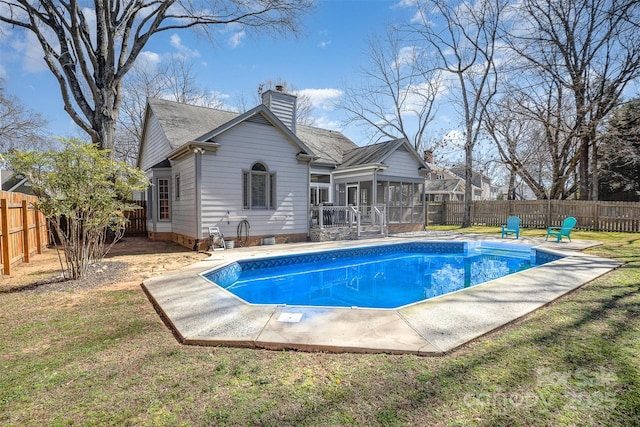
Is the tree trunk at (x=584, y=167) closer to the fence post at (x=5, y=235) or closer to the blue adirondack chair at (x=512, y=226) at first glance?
the blue adirondack chair at (x=512, y=226)

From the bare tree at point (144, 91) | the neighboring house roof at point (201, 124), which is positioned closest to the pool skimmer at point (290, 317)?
the neighboring house roof at point (201, 124)

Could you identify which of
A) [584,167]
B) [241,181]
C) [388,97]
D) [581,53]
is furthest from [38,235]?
[581,53]

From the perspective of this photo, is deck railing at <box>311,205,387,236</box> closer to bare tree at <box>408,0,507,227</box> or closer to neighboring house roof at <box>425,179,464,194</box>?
bare tree at <box>408,0,507,227</box>

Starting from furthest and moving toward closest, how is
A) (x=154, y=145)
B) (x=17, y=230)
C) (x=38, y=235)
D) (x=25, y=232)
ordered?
(x=154, y=145) < (x=38, y=235) < (x=25, y=232) < (x=17, y=230)

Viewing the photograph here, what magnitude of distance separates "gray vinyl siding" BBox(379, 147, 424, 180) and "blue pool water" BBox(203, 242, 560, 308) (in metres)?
4.85

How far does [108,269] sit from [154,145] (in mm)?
9545

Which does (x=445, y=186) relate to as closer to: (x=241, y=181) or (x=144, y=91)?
(x=241, y=181)

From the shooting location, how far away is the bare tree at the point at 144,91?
88.0 feet

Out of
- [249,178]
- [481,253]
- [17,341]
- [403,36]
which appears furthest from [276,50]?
[17,341]

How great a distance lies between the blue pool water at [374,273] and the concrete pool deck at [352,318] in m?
1.40

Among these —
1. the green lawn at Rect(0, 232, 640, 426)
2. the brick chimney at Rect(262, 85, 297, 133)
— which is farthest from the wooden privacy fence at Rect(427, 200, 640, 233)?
the green lawn at Rect(0, 232, 640, 426)

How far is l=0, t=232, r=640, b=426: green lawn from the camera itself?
2.36 metres

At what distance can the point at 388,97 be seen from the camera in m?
27.5

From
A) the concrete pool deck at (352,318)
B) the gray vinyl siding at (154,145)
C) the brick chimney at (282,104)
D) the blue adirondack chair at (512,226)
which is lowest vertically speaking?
the concrete pool deck at (352,318)
